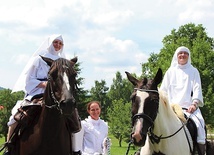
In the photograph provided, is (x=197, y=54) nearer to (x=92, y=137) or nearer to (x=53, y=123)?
(x=92, y=137)

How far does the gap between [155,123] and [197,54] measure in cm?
3625

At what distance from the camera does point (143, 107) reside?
7.87 m

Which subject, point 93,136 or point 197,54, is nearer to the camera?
point 93,136

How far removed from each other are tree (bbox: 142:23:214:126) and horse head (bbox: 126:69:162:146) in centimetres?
3424

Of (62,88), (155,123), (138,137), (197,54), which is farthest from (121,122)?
(62,88)

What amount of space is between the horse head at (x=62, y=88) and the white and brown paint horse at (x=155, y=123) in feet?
4.22

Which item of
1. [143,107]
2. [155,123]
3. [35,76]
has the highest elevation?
[35,76]

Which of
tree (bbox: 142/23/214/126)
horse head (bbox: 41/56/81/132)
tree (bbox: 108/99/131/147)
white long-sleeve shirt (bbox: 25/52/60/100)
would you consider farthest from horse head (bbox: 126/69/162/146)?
tree (bbox: 108/99/131/147)

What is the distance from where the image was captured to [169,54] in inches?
1738

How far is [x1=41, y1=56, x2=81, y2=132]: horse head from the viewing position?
6816mm

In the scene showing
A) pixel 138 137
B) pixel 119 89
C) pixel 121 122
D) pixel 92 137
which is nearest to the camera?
pixel 138 137

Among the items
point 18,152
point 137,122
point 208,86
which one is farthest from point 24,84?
point 208,86

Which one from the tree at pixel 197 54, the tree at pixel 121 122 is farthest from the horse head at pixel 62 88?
the tree at pixel 121 122

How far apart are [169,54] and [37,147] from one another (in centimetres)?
3716
